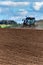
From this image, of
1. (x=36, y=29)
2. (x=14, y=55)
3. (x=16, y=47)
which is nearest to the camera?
(x=14, y=55)

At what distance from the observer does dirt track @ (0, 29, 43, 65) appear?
20.1ft

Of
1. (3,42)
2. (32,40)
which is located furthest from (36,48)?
(3,42)

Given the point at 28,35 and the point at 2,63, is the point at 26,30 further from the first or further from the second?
the point at 2,63

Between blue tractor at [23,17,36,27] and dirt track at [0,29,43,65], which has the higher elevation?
blue tractor at [23,17,36,27]

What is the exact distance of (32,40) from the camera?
23.7ft

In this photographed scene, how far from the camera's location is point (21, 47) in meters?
6.81

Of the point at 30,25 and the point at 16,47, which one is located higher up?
the point at 30,25

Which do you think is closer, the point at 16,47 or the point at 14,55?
the point at 14,55

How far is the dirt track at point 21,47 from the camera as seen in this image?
241 inches

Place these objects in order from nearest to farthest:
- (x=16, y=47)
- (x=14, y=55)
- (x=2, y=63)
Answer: (x=2, y=63), (x=14, y=55), (x=16, y=47)

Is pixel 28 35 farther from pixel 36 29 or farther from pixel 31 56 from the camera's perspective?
pixel 31 56

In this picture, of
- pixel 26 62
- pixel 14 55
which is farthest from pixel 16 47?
pixel 26 62

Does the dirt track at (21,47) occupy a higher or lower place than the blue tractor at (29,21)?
lower

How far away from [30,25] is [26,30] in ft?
2.43
